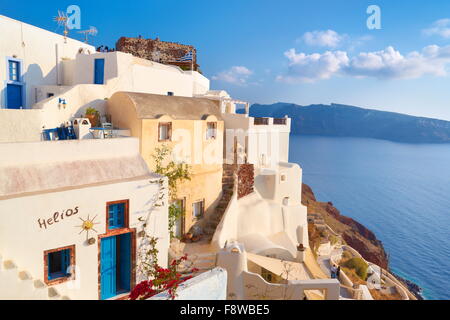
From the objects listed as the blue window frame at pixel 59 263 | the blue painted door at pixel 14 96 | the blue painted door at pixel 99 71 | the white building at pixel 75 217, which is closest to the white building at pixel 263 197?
the white building at pixel 75 217

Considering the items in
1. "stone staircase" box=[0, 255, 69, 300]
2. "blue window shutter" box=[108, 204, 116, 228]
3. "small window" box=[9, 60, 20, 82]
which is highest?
"small window" box=[9, 60, 20, 82]

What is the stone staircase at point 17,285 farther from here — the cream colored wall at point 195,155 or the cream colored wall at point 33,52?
the cream colored wall at point 33,52

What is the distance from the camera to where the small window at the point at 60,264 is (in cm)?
973

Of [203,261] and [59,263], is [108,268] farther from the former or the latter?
[203,261]

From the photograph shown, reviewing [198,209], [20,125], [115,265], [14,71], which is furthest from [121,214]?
[14,71]

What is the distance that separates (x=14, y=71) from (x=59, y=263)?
1087 cm

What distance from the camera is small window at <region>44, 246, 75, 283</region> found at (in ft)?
31.9

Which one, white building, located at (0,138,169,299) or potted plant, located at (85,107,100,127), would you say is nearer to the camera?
white building, located at (0,138,169,299)

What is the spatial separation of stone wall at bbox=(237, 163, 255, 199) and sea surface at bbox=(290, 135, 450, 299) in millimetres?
45831

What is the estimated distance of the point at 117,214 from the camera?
1092 centimetres

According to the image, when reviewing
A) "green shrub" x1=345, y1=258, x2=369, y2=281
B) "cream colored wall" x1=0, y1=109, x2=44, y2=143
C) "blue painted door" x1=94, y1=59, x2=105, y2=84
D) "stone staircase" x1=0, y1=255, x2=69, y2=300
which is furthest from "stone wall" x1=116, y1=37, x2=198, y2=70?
"stone staircase" x1=0, y1=255, x2=69, y2=300

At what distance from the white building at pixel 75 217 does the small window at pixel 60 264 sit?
26 mm

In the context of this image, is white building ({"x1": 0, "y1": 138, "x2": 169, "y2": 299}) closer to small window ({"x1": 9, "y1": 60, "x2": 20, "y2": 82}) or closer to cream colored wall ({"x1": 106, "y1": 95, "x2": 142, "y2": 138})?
cream colored wall ({"x1": 106, "y1": 95, "x2": 142, "y2": 138})
